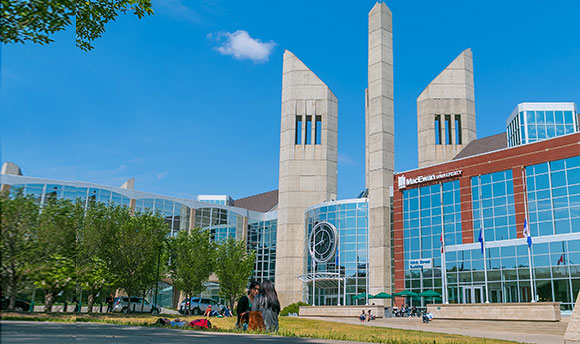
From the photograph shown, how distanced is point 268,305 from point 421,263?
148 feet

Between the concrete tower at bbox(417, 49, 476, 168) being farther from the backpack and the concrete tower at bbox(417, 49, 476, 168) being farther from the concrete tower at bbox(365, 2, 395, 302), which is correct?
the backpack

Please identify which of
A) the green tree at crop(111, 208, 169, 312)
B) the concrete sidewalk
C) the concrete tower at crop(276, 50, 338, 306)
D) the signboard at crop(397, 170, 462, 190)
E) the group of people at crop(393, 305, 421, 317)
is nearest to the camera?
the concrete sidewalk

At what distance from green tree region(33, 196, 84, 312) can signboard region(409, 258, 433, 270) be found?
5482 cm

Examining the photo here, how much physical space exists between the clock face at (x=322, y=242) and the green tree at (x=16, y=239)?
62.9 m

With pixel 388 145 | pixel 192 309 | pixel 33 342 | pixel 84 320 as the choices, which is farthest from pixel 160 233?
pixel 33 342

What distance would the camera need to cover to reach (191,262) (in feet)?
182

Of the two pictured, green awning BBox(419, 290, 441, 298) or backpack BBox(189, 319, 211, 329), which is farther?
green awning BBox(419, 290, 441, 298)

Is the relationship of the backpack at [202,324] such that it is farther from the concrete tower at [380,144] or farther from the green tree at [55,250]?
the concrete tower at [380,144]

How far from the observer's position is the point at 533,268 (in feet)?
158

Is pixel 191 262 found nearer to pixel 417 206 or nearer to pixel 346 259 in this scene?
pixel 346 259

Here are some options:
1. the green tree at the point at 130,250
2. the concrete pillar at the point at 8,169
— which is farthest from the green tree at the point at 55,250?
the green tree at the point at 130,250

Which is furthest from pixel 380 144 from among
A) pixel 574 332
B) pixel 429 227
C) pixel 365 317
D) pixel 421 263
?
pixel 574 332

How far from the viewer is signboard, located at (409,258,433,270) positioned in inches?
2269

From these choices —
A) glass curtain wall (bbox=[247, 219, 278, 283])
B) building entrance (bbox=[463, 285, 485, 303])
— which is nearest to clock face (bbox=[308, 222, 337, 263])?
glass curtain wall (bbox=[247, 219, 278, 283])
